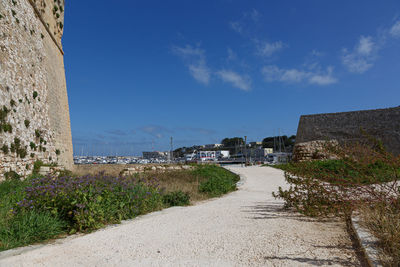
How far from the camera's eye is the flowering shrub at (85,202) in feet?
14.1

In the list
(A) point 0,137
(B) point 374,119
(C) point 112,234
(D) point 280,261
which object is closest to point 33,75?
(A) point 0,137

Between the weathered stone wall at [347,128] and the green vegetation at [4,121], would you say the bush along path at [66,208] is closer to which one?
the green vegetation at [4,121]

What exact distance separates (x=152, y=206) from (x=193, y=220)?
5.26 feet

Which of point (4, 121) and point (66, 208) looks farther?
point (4, 121)

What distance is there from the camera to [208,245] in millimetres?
3211

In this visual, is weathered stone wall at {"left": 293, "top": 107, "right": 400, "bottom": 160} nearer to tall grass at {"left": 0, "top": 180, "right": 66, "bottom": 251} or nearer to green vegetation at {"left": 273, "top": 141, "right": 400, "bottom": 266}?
green vegetation at {"left": 273, "top": 141, "right": 400, "bottom": 266}

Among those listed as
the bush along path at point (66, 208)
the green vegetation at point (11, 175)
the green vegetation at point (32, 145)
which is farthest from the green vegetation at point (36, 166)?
the bush along path at point (66, 208)

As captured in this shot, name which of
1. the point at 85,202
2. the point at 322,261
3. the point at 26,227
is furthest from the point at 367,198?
the point at 26,227

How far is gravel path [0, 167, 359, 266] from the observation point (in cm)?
274

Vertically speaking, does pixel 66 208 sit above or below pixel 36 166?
below

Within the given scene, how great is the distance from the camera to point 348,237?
10.5 feet

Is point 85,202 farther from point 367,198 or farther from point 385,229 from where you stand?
point 367,198

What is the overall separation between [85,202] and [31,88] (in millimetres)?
9698

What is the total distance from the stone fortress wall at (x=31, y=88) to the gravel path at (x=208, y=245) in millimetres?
6917
